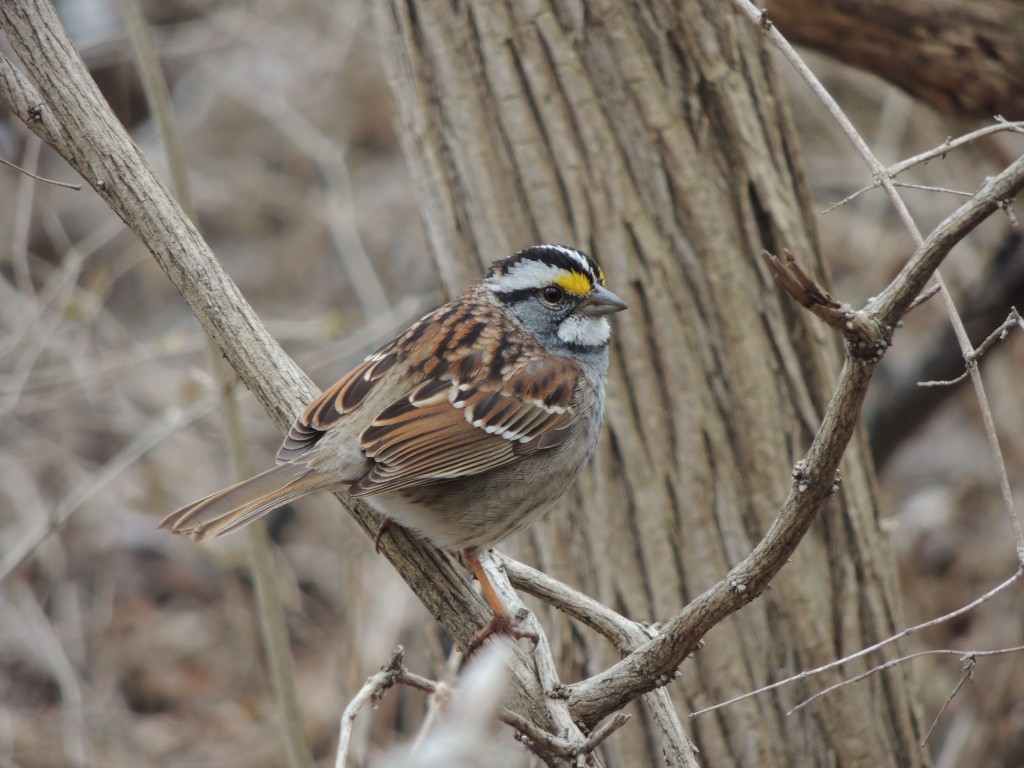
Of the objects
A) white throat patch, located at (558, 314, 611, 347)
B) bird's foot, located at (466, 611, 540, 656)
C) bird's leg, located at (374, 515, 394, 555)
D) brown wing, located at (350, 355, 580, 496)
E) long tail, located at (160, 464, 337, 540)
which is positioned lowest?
bird's foot, located at (466, 611, 540, 656)

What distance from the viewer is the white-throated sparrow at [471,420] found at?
2.76 metres

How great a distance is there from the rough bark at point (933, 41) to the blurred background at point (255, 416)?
0.30 metres

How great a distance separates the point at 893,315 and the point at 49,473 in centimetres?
536

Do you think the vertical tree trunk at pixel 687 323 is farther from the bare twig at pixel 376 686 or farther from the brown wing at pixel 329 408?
the bare twig at pixel 376 686

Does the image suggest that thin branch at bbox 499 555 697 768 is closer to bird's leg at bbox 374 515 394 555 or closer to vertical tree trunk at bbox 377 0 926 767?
bird's leg at bbox 374 515 394 555

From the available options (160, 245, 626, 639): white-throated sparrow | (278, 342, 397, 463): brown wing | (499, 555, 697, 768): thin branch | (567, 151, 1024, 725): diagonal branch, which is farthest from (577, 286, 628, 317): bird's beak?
(567, 151, 1024, 725): diagonal branch

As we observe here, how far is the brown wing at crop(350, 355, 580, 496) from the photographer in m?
2.88

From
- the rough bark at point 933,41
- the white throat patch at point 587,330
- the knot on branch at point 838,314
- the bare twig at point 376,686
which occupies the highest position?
the rough bark at point 933,41

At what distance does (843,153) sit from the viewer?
7.26 m

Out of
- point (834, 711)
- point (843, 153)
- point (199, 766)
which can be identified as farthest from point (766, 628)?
point (843, 153)

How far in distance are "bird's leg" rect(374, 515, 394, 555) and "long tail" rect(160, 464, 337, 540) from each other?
17cm

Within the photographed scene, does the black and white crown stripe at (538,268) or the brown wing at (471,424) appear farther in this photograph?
the black and white crown stripe at (538,268)

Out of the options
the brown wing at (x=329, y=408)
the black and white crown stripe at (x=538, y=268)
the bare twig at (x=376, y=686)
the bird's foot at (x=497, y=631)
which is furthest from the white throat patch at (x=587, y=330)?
the bare twig at (x=376, y=686)

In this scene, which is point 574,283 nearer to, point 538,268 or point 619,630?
point 538,268
